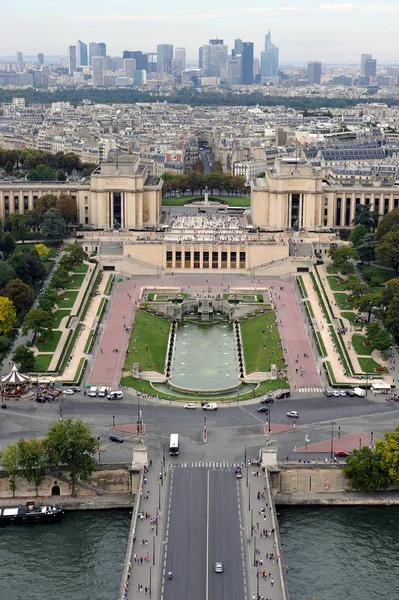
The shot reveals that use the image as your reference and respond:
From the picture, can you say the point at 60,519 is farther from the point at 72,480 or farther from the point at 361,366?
the point at 361,366

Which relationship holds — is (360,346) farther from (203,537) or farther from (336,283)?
(203,537)

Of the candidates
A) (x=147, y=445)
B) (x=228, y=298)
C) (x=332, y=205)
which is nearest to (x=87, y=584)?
(x=147, y=445)

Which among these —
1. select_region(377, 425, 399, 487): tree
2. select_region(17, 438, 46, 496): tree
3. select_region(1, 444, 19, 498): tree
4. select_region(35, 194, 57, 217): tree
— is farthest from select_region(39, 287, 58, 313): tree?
select_region(377, 425, 399, 487): tree

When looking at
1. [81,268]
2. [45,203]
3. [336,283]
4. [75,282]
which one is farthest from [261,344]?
[45,203]

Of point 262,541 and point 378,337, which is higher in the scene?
point 378,337

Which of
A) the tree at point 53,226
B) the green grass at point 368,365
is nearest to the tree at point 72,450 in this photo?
the green grass at point 368,365

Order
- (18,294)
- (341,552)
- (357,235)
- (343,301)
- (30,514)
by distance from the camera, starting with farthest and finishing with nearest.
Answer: (357,235) < (343,301) < (18,294) < (30,514) < (341,552)

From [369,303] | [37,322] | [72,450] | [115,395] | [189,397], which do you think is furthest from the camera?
[369,303]

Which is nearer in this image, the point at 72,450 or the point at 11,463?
the point at 11,463
